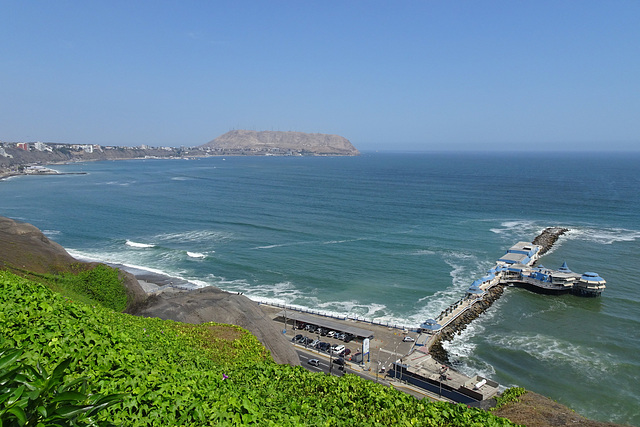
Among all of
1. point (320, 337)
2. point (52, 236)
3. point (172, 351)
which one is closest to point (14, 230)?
point (52, 236)

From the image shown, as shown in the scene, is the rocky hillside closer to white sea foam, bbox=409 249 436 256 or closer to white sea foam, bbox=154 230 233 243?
white sea foam, bbox=154 230 233 243

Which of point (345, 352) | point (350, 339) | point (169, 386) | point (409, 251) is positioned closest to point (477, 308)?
point (350, 339)

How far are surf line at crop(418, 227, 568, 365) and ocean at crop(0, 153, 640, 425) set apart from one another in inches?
42.3

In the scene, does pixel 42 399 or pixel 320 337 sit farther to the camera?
pixel 320 337

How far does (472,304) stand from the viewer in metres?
48.3

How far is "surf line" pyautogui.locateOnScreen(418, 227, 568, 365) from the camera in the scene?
40578 millimetres

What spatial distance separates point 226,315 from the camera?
95.7ft

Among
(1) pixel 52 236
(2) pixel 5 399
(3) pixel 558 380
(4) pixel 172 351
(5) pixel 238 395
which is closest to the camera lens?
(2) pixel 5 399

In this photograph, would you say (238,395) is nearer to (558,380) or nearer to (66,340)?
(66,340)

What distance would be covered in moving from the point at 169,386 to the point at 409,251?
59336mm

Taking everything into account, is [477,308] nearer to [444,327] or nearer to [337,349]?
[444,327]

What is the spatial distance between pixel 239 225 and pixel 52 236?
102 feet

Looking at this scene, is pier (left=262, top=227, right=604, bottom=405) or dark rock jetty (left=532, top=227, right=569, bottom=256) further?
dark rock jetty (left=532, top=227, right=569, bottom=256)

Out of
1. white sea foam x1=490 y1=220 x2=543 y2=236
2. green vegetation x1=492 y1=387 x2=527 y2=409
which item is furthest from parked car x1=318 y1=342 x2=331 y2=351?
white sea foam x1=490 y1=220 x2=543 y2=236
